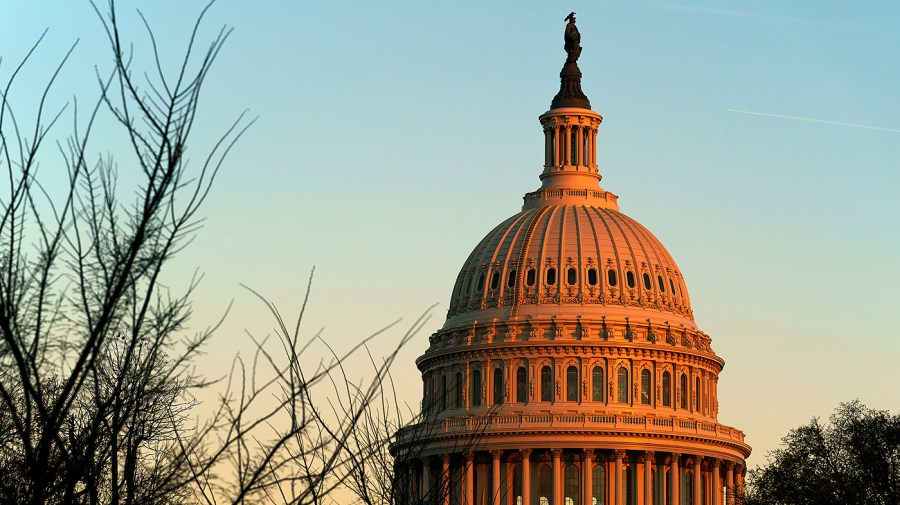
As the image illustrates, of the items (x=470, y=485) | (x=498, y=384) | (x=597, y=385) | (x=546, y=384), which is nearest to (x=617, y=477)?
(x=597, y=385)

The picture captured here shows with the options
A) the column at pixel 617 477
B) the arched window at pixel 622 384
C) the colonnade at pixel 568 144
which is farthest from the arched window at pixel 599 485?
the colonnade at pixel 568 144

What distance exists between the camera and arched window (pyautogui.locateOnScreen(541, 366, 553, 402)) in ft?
441

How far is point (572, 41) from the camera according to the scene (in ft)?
502

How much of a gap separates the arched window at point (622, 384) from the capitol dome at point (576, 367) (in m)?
0.09

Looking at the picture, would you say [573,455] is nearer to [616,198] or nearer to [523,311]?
[523,311]

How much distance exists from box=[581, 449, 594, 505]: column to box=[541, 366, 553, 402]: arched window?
198 inches

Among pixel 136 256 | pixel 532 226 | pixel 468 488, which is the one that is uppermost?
pixel 532 226

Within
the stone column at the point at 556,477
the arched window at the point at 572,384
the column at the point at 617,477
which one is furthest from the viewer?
the arched window at the point at 572,384

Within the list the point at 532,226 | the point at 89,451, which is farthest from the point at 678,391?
the point at 89,451

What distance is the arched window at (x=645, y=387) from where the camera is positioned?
443ft

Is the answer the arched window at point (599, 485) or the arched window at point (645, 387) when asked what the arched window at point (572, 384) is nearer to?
the arched window at point (645, 387)

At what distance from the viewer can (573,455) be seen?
434 ft

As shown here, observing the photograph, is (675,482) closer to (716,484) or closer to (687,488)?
(687,488)

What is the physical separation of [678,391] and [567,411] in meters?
8.37
